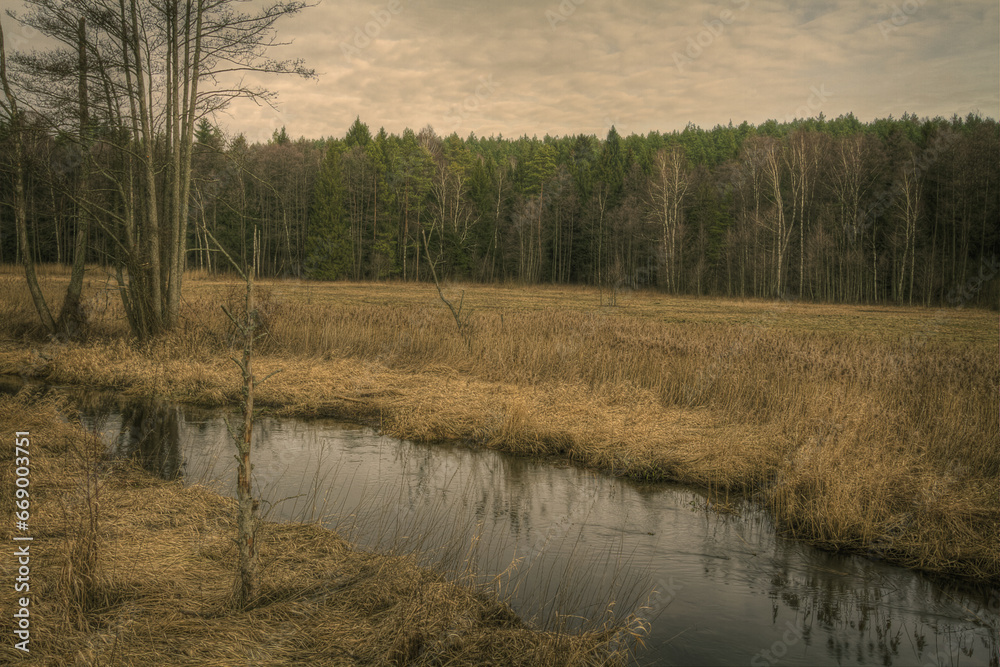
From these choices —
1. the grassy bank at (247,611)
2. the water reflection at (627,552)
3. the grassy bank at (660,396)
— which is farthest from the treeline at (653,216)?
the grassy bank at (247,611)

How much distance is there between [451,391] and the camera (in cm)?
1192

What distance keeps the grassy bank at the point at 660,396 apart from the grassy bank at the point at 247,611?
4.01m

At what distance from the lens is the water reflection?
4805 mm

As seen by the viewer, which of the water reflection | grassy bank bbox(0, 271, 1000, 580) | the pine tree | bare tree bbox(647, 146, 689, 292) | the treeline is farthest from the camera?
the pine tree

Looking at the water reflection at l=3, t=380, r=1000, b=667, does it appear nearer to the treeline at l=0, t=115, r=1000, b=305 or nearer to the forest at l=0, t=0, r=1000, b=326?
the forest at l=0, t=0, r=1000, b=326

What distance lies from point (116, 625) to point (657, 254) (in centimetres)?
5008

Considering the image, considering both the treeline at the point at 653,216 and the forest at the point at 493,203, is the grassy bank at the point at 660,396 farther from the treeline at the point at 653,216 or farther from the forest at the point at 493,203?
the treeline at the point at 653,216

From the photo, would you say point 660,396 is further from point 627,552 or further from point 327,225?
point 327,225

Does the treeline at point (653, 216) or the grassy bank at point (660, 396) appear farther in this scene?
the treeline at point (653, 216)

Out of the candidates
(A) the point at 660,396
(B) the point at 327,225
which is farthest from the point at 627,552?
(B) the point at 327,225

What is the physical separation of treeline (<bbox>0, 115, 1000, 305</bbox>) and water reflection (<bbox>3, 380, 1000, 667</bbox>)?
99.6 ft

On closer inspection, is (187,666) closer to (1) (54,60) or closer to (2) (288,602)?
(2) (288,602)

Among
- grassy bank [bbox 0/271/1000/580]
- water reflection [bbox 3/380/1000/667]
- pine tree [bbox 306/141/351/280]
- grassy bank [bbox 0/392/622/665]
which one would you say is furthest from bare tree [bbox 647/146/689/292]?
grassy bank [bbox 0/392/622/665]

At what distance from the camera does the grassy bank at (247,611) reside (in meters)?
3.77
